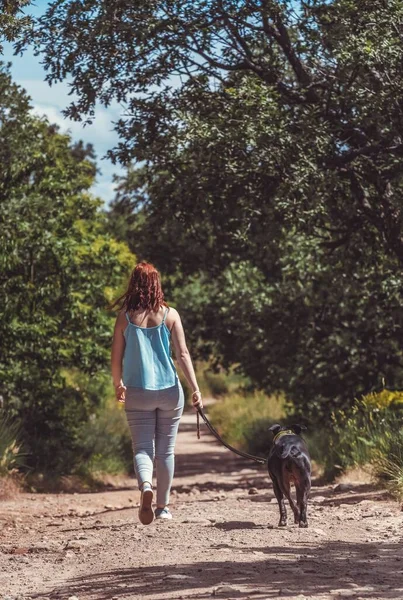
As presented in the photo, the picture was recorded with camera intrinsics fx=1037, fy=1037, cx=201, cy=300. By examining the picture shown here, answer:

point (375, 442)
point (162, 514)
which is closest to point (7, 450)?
point (375, 442)

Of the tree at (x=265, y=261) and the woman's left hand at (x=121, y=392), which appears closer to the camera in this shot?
the woman's left hand at (x=121, y=392)

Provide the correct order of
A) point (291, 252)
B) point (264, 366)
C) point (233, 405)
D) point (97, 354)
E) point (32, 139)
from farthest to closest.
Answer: point (233, 405) < point (264, 366) < point (291, 252) < point (97, 354) < point (32, 139)

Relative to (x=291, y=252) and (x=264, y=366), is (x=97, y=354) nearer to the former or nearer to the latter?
(x=291, y=252)

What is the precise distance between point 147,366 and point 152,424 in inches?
19.1

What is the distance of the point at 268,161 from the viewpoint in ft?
40.4

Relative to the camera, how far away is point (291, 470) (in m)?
8.06

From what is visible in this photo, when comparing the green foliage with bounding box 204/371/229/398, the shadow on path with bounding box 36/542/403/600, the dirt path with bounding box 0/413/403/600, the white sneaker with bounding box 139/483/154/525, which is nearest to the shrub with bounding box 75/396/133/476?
the dirt path with bounding box 0/413/403/600

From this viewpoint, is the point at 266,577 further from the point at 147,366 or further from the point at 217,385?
the point at 217,385

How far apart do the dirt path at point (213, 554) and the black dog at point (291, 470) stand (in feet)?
0.60

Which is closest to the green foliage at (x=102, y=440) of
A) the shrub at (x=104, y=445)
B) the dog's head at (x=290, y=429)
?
the shrub at (x=104, y=445)

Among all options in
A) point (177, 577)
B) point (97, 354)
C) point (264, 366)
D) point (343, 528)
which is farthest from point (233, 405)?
point (177, 577)

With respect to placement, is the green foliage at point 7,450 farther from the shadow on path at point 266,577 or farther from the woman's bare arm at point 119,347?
the shadow on path at point 266,577

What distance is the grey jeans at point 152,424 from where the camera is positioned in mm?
7980

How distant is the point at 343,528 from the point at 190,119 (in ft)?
19.5
